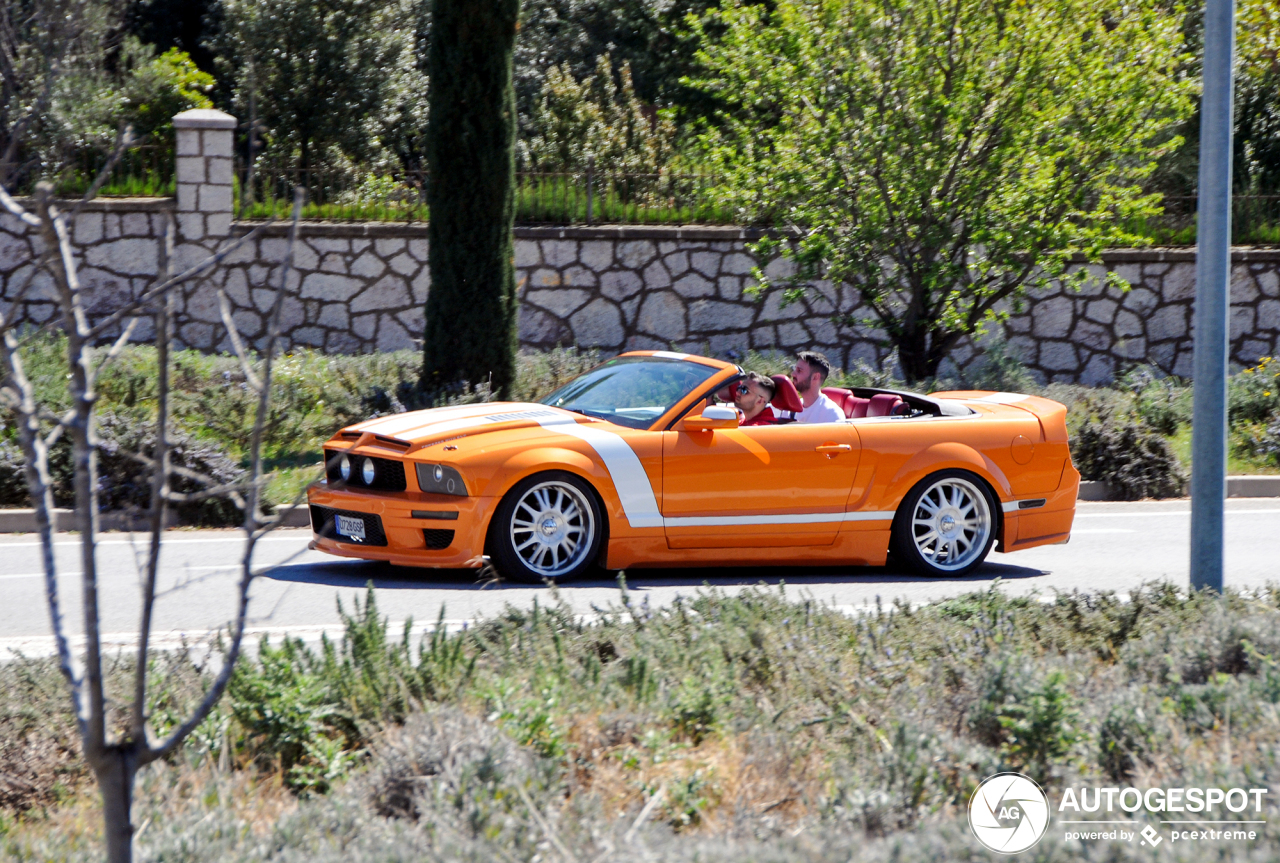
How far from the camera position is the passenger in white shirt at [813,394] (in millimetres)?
8289

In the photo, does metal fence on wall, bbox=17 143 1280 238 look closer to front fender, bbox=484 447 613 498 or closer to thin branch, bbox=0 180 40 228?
front fender, bbox=484 447 613 498

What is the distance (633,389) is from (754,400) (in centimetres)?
78

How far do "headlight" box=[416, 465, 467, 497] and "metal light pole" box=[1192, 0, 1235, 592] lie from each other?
384 centimetres

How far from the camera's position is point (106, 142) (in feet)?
60.5

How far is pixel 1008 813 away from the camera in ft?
11.5

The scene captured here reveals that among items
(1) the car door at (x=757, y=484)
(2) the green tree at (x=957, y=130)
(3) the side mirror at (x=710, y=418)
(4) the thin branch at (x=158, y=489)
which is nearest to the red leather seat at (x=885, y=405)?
(1) the car door at (x=757, y=484)

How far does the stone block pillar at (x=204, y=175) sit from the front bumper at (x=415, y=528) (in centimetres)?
1037

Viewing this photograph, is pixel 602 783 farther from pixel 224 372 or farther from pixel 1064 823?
pixel 224 372

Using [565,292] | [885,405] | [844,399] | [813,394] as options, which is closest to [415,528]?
[813,394]

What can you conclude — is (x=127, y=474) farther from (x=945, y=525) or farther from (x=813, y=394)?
(x=945, y=525)

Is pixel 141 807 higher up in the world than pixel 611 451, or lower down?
lower down

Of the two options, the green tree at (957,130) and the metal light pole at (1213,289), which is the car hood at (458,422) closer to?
the metal light pole at (1213,289)

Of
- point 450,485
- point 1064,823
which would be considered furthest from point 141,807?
point 450,485

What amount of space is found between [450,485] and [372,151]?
668 inches
